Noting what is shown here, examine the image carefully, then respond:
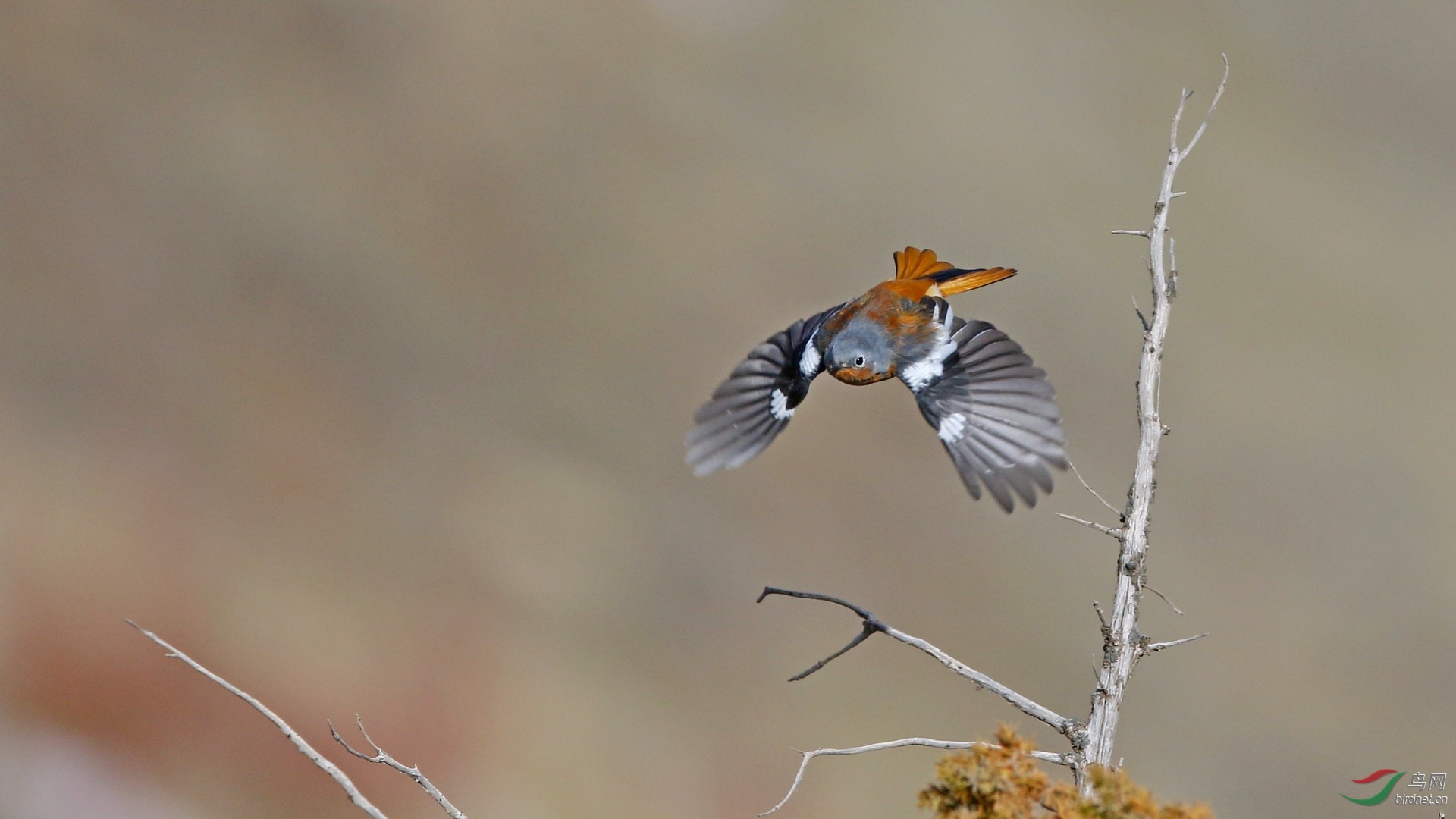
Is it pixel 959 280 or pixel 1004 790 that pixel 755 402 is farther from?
pixel 1004 790

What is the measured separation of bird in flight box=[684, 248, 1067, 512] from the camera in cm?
455

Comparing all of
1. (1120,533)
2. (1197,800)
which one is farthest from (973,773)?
(1120,533)

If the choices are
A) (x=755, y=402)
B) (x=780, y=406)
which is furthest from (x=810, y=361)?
(x=755, y=402)

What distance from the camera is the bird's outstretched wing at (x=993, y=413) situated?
444 centimetres

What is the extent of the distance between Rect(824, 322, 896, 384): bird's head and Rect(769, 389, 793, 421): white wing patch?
54cm

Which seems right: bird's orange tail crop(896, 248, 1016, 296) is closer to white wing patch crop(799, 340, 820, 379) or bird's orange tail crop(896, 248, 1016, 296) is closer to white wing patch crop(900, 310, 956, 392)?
white wing patch crop(900, 310, 956, 392)

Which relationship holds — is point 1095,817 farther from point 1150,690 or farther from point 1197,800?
point 1150,690

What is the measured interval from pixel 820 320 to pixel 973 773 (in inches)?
135

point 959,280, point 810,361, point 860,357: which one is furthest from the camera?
point 959,280

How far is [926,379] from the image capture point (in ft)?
16.7

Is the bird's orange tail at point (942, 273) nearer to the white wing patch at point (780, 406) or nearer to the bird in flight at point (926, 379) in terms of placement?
the bird in flight at point (926, 379)

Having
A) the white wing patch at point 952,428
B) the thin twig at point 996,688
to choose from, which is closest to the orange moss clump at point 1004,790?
the thin twig at point 996,688

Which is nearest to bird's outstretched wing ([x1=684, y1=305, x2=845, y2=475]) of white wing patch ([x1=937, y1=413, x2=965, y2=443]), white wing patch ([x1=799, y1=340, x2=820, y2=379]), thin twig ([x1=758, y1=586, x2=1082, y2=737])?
white wing patch ([x1=799, y1=340, x2=820, y2=379])

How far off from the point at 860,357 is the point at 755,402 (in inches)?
35.2
